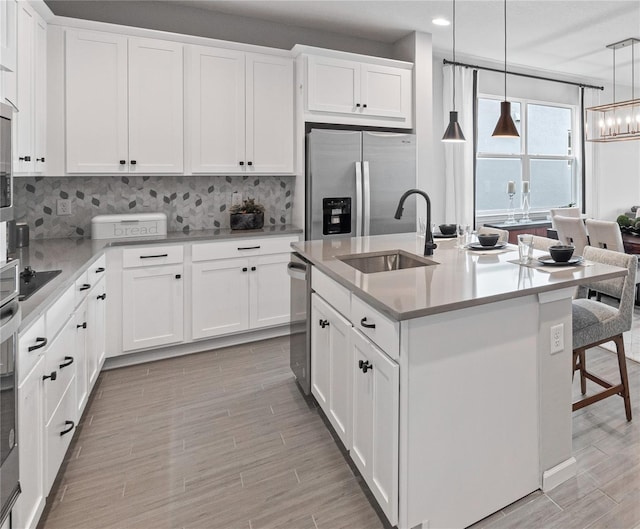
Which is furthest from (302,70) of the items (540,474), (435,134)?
(540,474)

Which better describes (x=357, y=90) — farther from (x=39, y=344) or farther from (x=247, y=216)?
(x=39, y=344)

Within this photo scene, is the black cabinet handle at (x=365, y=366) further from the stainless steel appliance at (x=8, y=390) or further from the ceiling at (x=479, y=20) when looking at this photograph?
the ceiling at (x=479, y=20)

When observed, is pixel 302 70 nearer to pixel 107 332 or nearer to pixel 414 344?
pixel 107 332

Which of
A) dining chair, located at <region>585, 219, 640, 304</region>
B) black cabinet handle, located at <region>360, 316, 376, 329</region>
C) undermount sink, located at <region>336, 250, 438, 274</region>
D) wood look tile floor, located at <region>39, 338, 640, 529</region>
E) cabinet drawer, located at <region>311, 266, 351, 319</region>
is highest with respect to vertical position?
dining chair, located at <region>585, 219, 640, 304</region>

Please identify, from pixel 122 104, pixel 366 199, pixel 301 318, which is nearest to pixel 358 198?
pixel 366 199

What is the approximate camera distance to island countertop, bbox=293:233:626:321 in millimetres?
1497

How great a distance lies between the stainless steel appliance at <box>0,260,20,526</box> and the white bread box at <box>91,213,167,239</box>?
1.97 metres

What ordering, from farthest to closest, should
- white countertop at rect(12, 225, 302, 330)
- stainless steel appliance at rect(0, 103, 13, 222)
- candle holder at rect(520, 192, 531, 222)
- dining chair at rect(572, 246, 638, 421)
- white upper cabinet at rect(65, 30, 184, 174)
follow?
candle holder at rect(520, 192, 531, 222) → white upper cabinet at rect(65, 30, 184, 174) → dining chair at rect(572, 246, 638, 421) → white countertop at rect(12, 225, 302, 330) → stainless steel appliance at rect(0, 103, 13, 222)

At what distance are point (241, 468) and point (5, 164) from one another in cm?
163

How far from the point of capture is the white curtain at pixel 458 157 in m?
4.90

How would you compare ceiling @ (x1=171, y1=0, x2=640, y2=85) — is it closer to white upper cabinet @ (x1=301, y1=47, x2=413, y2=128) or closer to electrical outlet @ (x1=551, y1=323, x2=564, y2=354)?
white upper cabinet @ (x1=301, y1=47, x2=413, y2=128)

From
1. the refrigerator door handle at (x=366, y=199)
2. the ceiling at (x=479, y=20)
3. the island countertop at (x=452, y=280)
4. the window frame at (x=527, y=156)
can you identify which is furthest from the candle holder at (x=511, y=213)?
the island countertop at (x=452, y=280)

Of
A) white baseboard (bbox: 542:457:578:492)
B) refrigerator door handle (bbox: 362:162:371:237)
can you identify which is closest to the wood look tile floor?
white baseboard (bbox: 542:457:578:492)

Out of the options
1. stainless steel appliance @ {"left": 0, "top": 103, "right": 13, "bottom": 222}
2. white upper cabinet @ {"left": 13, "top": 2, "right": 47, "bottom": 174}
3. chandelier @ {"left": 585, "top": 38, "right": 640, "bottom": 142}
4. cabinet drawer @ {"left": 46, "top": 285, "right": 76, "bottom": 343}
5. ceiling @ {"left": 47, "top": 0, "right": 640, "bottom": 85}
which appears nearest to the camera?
stainless steel appliance @ {"left": 0, "top": 103, "right": 13, "bottom": 222}
